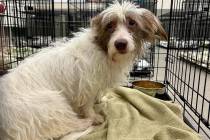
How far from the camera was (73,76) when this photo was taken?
177 centimetres

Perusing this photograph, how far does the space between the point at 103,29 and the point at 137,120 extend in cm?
71

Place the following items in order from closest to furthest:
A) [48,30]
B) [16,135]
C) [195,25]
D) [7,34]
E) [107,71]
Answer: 1. [16,135]
2. [107,71]
3. [7,34]
4. [195,25]
5. [48,30]

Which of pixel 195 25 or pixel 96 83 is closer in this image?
pixel 96 83

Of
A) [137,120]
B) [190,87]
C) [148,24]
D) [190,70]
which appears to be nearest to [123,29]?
[148,24]

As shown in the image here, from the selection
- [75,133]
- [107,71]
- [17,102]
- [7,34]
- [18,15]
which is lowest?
[75,133]

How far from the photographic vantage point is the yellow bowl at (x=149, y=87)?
2480 millimetres

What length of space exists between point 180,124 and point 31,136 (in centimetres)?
100

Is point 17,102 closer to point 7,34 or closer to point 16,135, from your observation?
point 16,135

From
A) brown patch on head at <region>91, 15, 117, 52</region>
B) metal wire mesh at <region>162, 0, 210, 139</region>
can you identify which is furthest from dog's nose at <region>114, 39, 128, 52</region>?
metal wire mesh at <region>162, 0, 210, 139</region>

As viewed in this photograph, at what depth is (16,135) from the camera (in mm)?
1452

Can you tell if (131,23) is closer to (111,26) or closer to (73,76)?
(111,26)

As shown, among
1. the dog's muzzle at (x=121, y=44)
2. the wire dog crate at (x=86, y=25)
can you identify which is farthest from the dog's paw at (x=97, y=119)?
the wire dog crate at (x=86, y=25)

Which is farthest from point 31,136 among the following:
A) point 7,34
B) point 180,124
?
point 7,34

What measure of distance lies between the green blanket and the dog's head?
1.54ft
